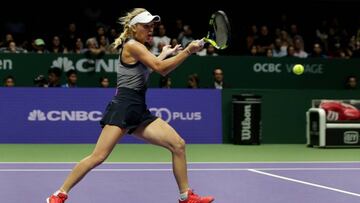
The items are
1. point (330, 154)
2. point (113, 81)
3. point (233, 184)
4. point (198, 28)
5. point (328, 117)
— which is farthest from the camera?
point (198, 28)

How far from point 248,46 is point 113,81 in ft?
12.2

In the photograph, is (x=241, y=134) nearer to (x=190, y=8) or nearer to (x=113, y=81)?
(x=113, y=81)

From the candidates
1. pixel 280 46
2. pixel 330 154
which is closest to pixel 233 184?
pixel 330 154

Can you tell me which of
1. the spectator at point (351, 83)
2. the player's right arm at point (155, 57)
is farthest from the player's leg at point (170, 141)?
the spectator at point (351, 83)

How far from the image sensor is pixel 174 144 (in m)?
6.26

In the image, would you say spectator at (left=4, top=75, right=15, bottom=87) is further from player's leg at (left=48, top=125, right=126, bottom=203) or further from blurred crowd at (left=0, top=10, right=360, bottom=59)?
player's leg at (left=48, top=125, right=126, bottom=203)

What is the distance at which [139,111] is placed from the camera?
249 inches

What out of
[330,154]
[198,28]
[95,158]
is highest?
[198,28]

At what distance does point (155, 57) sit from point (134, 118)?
→ 55cm

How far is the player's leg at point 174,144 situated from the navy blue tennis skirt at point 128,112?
0.08 meters

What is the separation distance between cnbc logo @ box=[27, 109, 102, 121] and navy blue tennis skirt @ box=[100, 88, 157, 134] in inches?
302

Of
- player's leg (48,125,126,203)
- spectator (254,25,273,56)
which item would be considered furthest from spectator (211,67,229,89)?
player's leg (48,125,126,203)

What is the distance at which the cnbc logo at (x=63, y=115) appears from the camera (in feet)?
45.5

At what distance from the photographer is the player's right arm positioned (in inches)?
237
